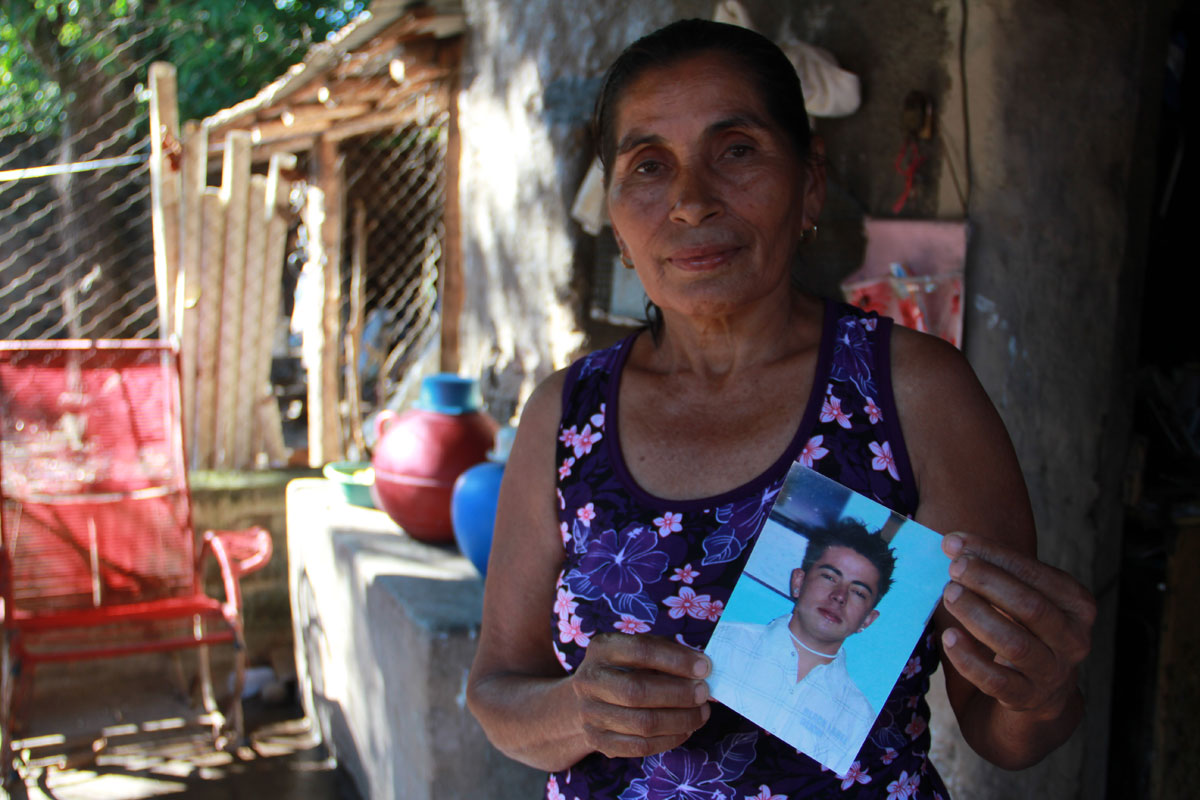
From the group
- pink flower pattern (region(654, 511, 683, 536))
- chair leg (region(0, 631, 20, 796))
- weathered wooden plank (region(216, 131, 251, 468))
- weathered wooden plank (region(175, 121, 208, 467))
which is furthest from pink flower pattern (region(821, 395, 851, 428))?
weathered wooden plank (region(216, 131, 251, 468))

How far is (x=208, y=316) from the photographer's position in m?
A: 5.08

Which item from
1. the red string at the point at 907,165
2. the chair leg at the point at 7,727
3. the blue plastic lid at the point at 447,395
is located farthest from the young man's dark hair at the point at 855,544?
the chair leg at the point at 7,727

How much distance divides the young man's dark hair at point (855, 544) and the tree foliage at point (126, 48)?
8419 millimetres

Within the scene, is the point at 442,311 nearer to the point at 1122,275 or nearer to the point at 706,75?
the point at 1122,275

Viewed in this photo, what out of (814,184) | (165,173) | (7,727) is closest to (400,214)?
(165,173)

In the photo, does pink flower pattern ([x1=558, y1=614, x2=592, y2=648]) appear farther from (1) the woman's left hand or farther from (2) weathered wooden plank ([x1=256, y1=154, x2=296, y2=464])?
(2) weathered wooden plank ([x1=256, y1=154, x2=296, y2=464])

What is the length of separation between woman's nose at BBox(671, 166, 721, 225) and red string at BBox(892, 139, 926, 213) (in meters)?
1.38

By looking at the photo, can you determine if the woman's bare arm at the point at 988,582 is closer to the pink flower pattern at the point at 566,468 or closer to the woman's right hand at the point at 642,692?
the woman's right hand at the point at 642,692

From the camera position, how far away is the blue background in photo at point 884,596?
1.09 meters

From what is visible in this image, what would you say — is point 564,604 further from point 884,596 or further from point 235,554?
point 235,554

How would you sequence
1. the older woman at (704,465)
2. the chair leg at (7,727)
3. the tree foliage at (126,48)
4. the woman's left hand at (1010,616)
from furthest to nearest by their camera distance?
the tree foliage at (126,48), the chair leg at (7,727), the older woman at (704,465), the woman's left hand at (1010,616)

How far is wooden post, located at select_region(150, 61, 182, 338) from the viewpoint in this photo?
4.90 meters

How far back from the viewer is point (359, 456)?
249 inches

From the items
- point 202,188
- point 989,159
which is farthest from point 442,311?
point 989,159
